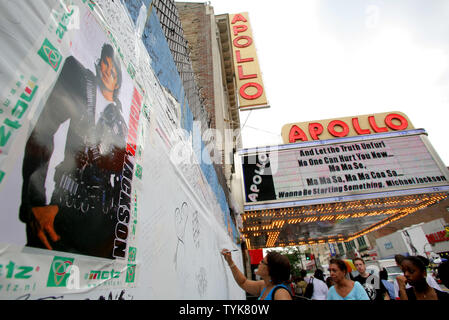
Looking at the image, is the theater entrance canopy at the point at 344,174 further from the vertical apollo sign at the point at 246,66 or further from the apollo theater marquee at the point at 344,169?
the vertical apollo sign at the point at 246,66

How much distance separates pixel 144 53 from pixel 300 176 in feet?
24.8

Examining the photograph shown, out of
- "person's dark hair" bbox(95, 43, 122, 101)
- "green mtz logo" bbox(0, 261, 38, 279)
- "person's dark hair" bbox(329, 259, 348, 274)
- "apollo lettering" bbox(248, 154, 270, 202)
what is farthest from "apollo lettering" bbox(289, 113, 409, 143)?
"green mtz logo" bbox(0, 261, 38, 279)

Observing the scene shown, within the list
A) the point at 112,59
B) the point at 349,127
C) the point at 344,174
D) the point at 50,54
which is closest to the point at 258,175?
the point at 344,174

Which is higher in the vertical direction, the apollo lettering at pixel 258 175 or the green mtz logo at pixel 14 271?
the apollo lettering at pixel 258 175

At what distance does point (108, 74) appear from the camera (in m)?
1.21

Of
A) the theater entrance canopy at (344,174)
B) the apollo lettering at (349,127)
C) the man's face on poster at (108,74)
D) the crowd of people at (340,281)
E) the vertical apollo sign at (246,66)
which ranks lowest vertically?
the crowd of people at (340,281)

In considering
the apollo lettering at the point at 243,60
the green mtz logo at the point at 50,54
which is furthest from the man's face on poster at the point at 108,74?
the apollo lettering at the point at 243,60

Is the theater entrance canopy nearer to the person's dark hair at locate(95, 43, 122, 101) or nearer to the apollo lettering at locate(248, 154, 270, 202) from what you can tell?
the apollo lettering at locate(248, 154, 270, 202)

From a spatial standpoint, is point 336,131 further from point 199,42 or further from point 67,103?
point 67,103

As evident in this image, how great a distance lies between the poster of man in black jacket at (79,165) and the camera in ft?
2.20

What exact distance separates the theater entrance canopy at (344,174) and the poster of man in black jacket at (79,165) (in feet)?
23.6

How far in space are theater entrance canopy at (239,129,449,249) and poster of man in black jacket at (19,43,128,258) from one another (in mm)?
7207

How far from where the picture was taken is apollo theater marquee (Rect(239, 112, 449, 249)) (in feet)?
25.2
